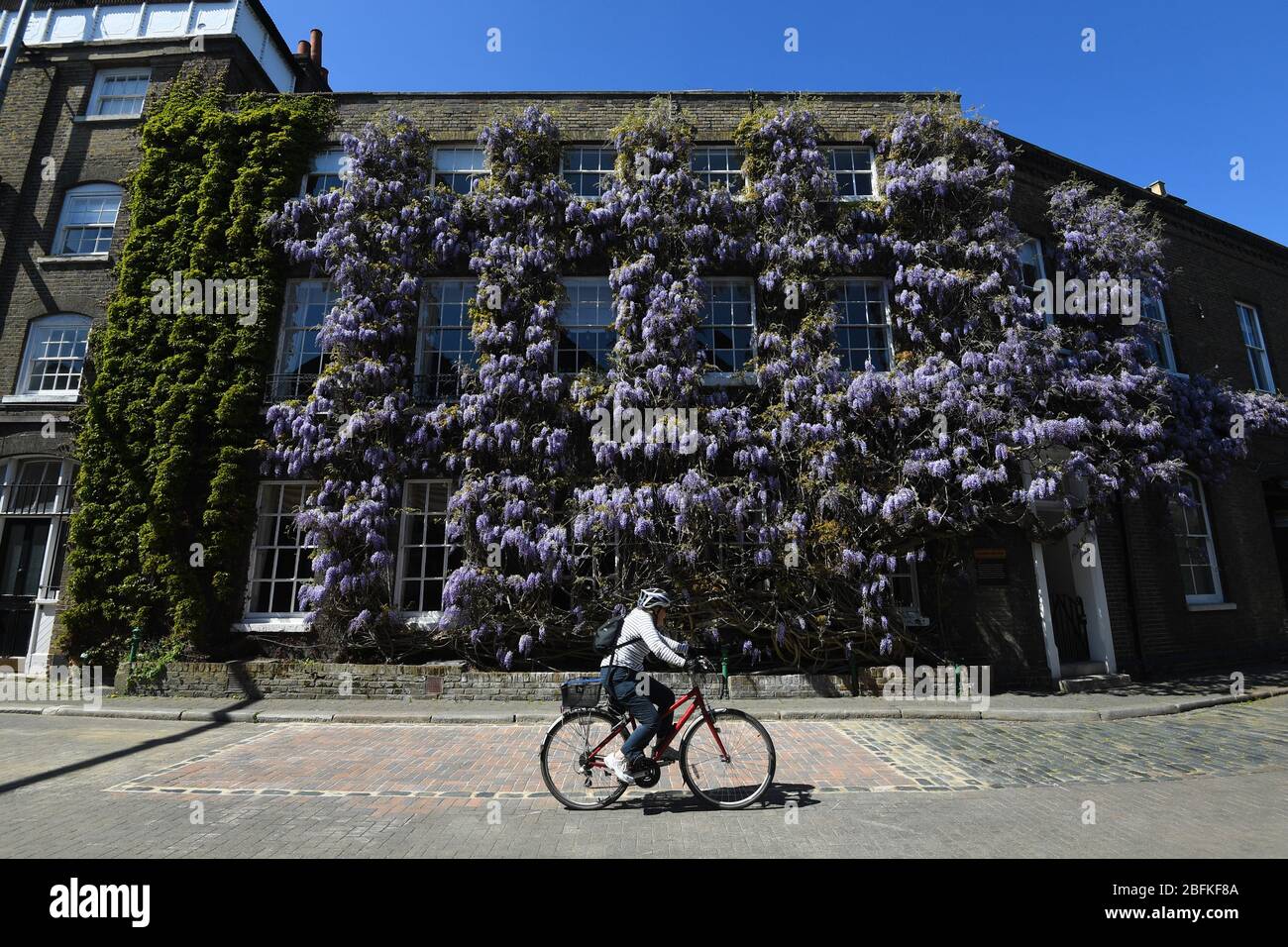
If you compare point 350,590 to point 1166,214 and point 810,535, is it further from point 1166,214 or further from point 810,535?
point 1166,214

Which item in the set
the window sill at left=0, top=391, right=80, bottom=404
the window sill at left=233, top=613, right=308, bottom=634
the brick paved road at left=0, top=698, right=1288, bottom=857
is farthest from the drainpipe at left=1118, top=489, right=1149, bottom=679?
the window sill at left=0, top=391, right=80, bottom=404

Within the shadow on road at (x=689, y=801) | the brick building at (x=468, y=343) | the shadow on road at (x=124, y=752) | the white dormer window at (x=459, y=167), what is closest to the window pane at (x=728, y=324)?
the brick building at (x=468, y=343)

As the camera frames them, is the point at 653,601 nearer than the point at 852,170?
Yes

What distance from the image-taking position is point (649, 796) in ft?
20.1

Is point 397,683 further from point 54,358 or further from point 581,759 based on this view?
point 54,358

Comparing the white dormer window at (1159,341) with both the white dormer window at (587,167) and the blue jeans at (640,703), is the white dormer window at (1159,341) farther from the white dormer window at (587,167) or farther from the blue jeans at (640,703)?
the blue jeans at (640,703)

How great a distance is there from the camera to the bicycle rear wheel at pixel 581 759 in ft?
19.0

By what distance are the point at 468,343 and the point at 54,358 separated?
9096 millimetres

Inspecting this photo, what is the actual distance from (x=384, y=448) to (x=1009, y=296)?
12178mm

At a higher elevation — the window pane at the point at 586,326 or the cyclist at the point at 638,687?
the window pane at the point at 586,326

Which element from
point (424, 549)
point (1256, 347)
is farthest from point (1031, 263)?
point (424, 549)

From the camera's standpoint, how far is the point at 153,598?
1226cm

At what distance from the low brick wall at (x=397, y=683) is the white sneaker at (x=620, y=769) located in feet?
17.8
